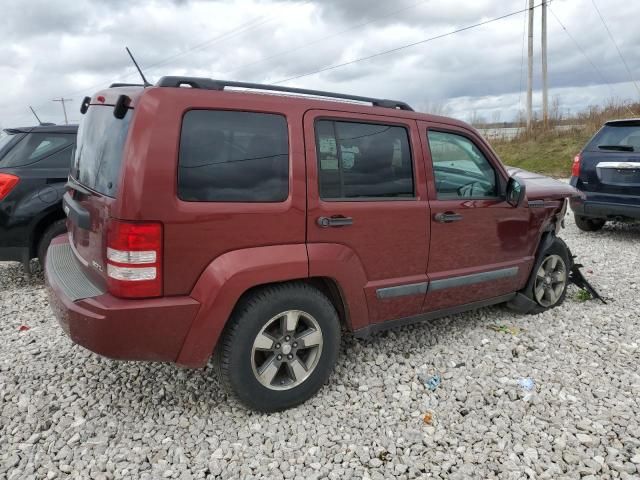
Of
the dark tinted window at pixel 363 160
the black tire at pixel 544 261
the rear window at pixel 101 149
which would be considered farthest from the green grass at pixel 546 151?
the rear window at pixel 101 149

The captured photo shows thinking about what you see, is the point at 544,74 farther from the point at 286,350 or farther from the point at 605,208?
the point at 286,350

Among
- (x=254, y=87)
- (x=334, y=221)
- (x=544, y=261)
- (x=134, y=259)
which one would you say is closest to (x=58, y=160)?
(x=254, y=87)

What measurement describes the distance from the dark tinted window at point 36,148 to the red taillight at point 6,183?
0.16m

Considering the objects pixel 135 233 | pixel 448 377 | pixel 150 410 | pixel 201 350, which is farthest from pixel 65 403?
pixel 448 377

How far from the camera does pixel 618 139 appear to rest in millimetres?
7141

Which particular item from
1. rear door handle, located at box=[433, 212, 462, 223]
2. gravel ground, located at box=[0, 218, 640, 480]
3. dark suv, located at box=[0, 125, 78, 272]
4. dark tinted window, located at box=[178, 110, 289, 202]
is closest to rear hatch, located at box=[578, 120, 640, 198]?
gravel ground, located at box=[0, 218, 640, 480]

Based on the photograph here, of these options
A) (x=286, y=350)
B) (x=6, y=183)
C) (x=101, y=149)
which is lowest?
(x=286, y=350)

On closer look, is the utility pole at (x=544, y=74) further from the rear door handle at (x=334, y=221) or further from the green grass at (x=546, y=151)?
the rear door handle at (x=334, y=221)

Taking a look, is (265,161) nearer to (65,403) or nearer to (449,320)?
(65,403)

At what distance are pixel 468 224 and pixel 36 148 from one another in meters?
4.44

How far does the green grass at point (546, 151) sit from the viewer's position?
706 inches

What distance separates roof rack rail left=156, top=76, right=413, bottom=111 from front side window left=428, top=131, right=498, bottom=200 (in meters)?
0.36

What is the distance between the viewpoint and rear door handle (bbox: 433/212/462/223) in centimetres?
336

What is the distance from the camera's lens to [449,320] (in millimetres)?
4301
